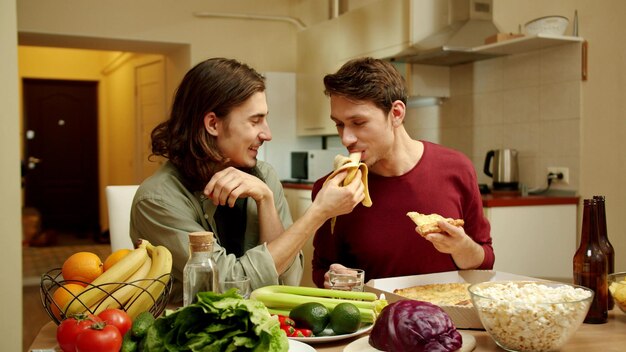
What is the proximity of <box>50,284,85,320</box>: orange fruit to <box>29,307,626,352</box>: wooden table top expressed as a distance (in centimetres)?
7

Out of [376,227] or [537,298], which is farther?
[376,227]

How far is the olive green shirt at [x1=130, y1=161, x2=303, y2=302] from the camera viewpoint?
159 centimetres

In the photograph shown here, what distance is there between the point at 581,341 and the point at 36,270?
6296mm

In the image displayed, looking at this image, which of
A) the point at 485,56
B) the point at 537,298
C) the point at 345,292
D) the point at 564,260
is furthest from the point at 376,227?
the point at 485,56

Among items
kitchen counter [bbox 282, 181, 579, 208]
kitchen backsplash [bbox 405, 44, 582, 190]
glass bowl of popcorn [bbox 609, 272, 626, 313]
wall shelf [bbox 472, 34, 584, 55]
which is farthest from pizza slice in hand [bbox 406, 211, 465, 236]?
kitchen backsplash [bbox 405, 44, 582, 190]

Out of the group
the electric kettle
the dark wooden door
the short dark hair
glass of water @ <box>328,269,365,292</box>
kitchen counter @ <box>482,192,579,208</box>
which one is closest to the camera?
glass of water @ <box>328,269,365,292</box>

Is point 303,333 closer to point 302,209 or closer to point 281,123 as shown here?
point 302,209

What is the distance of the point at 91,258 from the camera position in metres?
1.37

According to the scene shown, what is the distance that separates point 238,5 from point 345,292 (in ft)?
17.0

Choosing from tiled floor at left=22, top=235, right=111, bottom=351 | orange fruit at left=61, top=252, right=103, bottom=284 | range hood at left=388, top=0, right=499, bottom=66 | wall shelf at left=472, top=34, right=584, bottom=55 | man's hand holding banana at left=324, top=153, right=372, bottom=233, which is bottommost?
tiled floor at left=22, top=235, right=111, bottom=351

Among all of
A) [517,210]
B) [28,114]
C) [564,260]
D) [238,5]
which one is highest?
[238,5]

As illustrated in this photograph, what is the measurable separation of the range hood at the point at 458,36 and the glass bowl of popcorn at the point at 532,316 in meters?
3.00

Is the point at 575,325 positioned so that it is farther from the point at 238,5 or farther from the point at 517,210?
the point at 238,5

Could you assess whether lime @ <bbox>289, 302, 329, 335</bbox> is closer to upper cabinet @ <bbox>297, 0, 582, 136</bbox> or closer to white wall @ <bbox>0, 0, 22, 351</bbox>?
white wall @ <bbox>0, 0, 22, 351</bbox>
